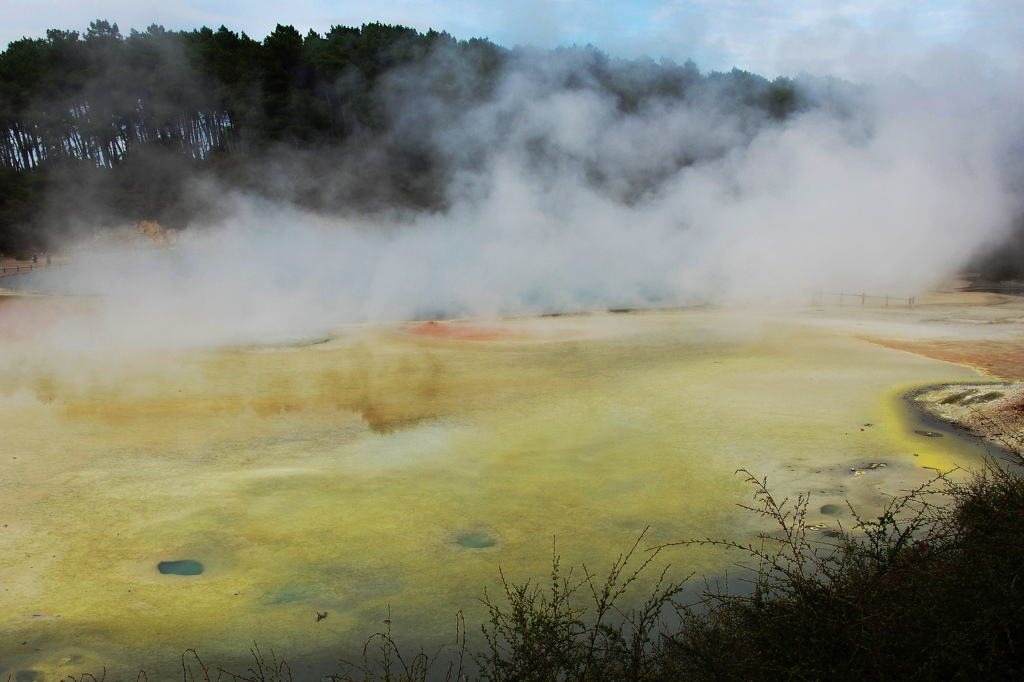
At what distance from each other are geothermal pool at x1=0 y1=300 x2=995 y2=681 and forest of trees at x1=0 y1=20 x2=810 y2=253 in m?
10.6

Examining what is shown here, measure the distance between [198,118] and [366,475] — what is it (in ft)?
82.3

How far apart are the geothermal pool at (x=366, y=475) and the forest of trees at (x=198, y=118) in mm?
10609

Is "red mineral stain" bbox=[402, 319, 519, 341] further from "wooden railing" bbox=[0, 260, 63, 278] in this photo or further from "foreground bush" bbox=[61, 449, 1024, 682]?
"wooden railing" bbox=[0, 260, 63, 278]

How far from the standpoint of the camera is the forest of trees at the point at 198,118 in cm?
2050

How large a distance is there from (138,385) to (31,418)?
1.16 metres

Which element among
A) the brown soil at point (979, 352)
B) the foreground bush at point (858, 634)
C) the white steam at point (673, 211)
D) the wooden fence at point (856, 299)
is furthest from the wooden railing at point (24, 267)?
the foreground bush at point (858, 634)

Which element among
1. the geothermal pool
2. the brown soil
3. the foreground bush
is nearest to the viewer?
the foreground bush

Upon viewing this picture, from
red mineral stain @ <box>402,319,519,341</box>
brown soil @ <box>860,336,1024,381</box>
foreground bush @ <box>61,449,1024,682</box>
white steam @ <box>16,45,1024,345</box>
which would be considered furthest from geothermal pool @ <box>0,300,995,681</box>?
white steam @ <box>16,45,1024,345</box>

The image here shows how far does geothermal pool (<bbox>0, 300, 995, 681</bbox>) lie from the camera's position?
11.3 feet

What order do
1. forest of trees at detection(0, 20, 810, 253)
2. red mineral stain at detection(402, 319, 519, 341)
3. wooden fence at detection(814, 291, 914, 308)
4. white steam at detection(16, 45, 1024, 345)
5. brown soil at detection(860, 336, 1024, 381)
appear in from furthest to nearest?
forest of trees at detection(0, 20, 810, 253) → wooden fence at detection(814, 291, 914, 308) → white steam at detection(16, 45, 1024, 345) → red mineral stain at detection(402, 319, 519, 341) → brown soil at detection(860, 336, 1024, 381)

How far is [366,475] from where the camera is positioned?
4996mm

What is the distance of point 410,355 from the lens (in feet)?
29.3

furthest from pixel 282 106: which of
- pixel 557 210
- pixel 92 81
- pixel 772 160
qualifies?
pixel 772 160

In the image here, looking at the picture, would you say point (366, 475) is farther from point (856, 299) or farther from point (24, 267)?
point (24, 267)
